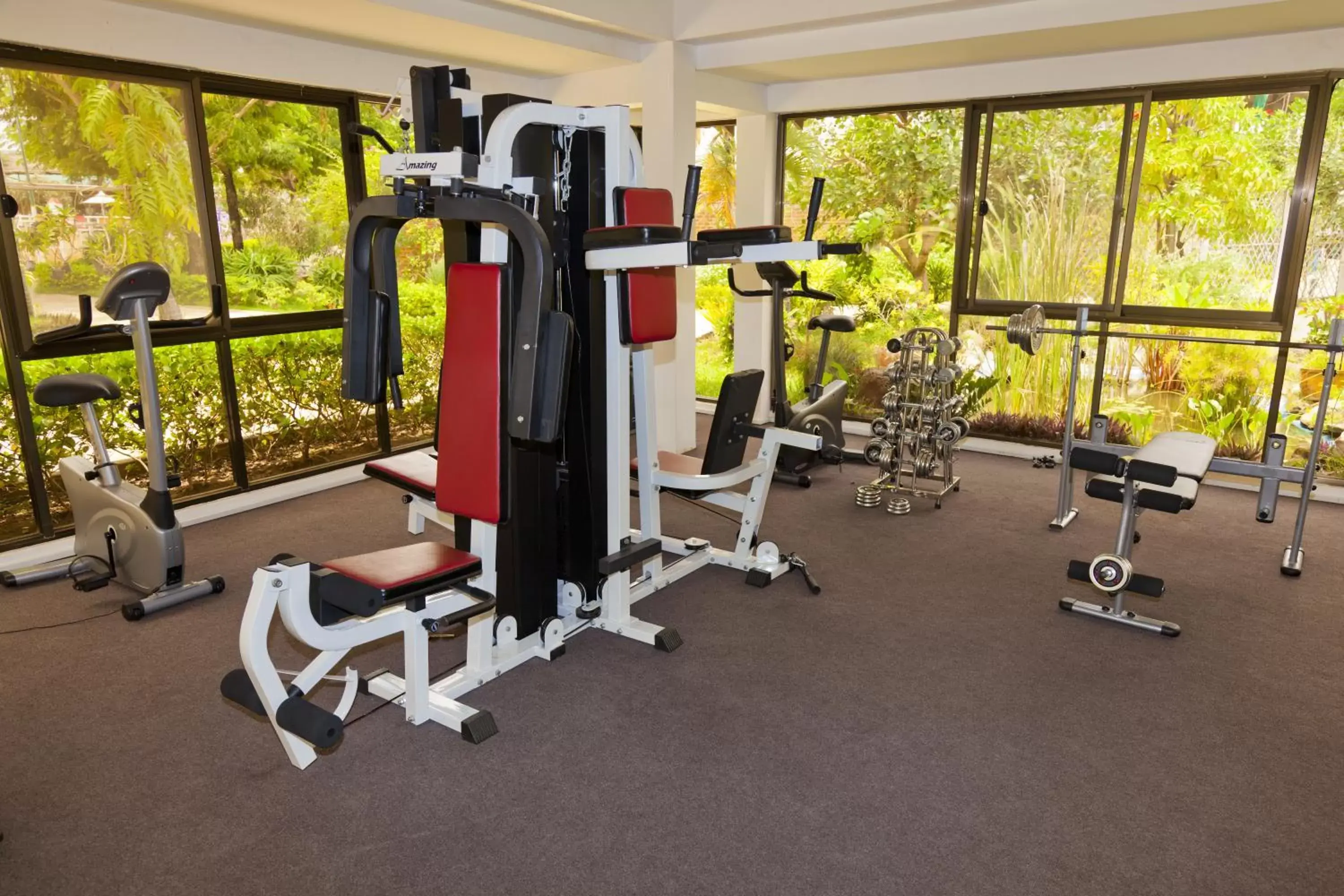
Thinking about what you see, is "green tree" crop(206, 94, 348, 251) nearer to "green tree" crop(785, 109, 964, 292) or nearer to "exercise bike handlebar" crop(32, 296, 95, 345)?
"exercise bike handlebar" crop(32, 296, 95, 345)

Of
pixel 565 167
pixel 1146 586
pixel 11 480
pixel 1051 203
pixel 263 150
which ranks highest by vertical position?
pixel 263 150

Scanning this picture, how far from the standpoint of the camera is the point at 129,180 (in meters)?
3.87

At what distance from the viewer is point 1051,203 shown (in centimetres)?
519

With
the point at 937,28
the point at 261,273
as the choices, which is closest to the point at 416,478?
the point at 261,273

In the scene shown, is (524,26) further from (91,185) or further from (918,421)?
(918,421)

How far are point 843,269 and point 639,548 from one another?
3.80 meters

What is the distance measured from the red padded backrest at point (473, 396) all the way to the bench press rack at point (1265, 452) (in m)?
2.15

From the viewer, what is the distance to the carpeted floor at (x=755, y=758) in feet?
6.44

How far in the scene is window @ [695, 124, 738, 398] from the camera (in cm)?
654

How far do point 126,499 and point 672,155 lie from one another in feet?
10.4

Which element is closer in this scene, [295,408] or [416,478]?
[416,478]

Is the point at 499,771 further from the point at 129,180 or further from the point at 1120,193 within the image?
the point at 1120,193

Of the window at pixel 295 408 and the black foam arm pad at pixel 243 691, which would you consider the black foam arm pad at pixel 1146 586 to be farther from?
the window at pixel 295 408

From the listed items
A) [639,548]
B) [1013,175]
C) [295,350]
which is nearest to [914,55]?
[1013,175]
